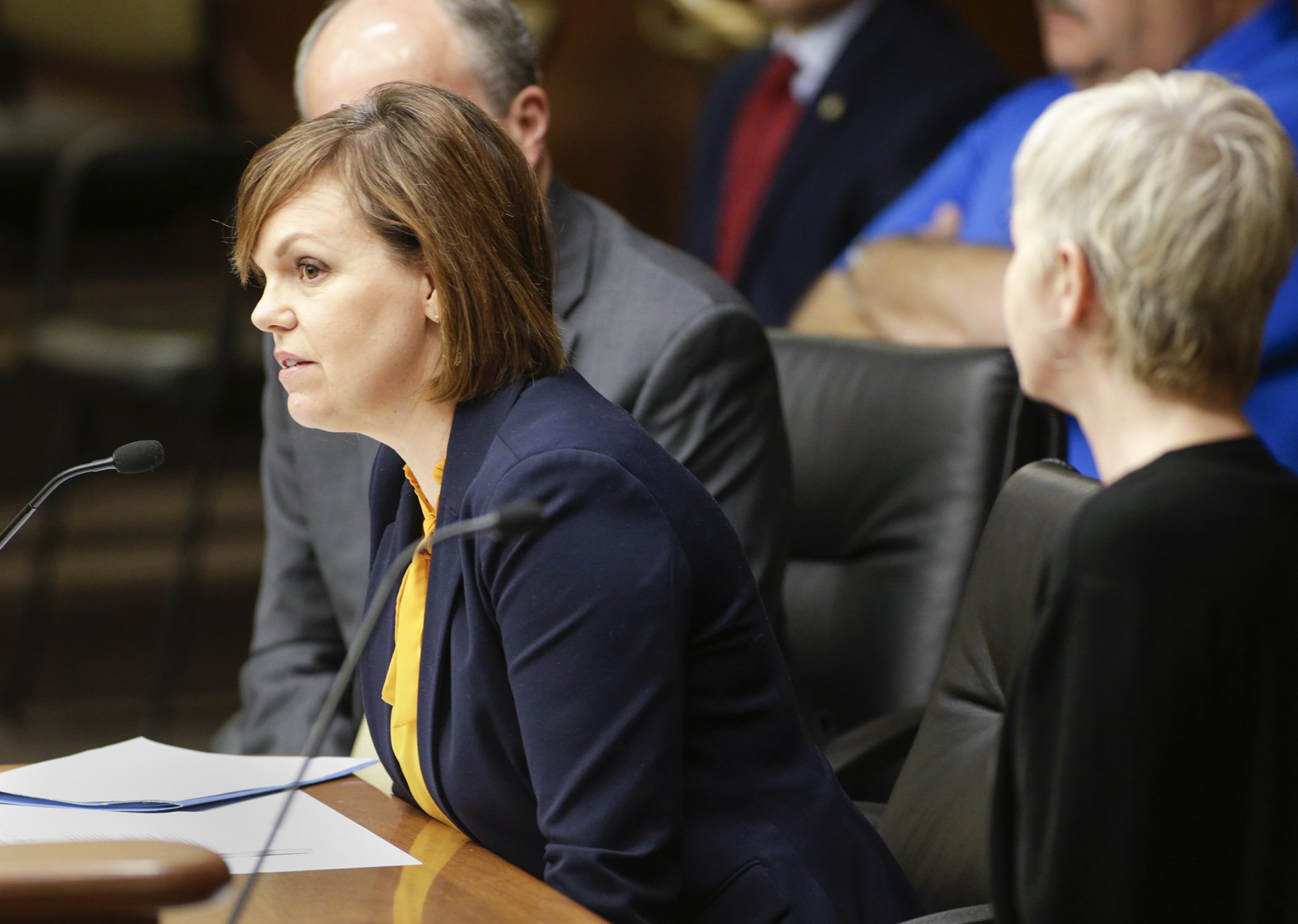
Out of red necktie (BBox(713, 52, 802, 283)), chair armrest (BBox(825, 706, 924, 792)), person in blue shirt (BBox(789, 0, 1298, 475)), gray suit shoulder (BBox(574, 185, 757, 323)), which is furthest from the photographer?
red necktie (BBox(713, 52, 802, 283))

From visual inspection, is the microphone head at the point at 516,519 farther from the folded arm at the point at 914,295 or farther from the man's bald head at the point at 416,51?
the folded arm at the point at 914,295

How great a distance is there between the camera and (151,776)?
1289 millimetres

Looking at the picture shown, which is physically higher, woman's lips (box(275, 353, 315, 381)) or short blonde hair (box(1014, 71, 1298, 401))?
short blonde hair (box(1014, 71, 1298, 401))

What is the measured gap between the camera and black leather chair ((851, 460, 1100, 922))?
4.32 feet

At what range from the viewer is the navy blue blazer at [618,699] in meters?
1.07

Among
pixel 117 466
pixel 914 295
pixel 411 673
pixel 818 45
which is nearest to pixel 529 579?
pixel 411 673

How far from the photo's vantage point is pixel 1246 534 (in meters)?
0.82

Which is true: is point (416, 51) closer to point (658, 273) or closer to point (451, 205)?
point (658, 273)

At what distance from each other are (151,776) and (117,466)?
0.27 metres

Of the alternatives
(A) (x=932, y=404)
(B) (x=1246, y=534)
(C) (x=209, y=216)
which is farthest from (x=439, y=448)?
(C) (x=209, y=216)

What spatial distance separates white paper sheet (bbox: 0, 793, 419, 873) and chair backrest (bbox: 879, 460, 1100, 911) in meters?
0.50

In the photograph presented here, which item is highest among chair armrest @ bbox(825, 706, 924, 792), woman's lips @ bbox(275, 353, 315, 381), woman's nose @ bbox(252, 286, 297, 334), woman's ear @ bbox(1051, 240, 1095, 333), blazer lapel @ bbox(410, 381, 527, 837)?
woman's ear @ bbox(1051, 240, 1095, 333)

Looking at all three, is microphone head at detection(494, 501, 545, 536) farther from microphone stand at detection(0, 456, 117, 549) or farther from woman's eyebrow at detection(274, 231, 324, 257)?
microphone stand at detection(0, 456, 117, 549)

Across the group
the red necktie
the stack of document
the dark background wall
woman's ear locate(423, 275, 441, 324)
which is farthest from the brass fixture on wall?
the stack of document
